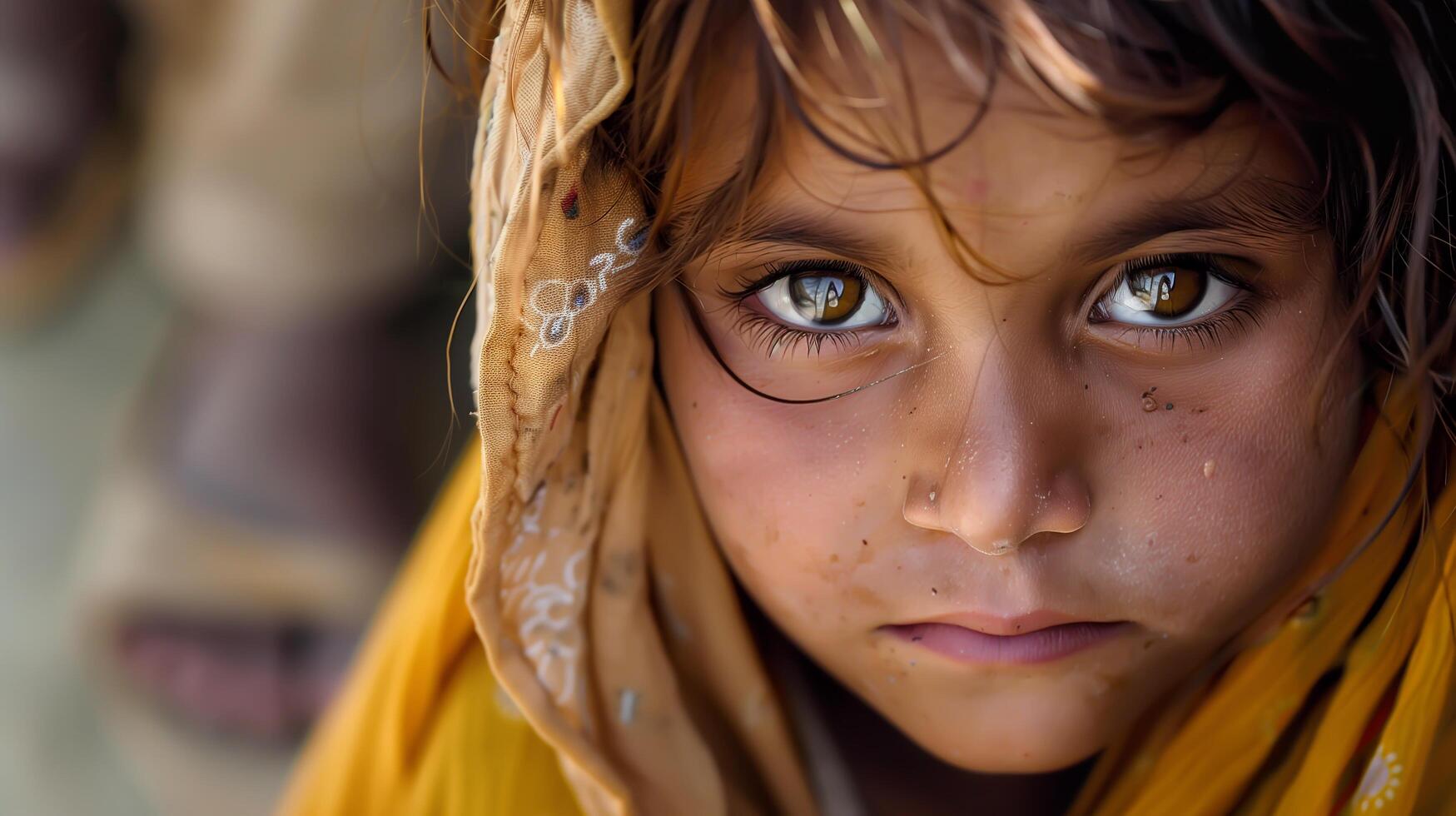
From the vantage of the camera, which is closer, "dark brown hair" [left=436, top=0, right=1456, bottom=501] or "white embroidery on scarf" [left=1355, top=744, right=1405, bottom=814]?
"dark brown hair" [left=436, top=0, right=1456, bottom=501]

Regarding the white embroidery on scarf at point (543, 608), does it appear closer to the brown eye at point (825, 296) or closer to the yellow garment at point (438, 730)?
the yellow garment at point (438, 730)

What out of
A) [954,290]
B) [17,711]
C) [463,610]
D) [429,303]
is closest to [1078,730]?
[954,290]

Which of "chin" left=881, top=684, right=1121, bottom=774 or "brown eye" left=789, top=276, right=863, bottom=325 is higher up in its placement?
"brown eye" left=789, top=276, right=863, bottom=325

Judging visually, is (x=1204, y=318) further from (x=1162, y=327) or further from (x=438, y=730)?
(x=438, y=730)

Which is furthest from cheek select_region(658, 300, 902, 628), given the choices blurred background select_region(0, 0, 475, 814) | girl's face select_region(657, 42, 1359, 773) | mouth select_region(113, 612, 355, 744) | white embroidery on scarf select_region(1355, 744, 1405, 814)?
mouth select_region(113, 612, 355, 744)

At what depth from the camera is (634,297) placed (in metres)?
0.67

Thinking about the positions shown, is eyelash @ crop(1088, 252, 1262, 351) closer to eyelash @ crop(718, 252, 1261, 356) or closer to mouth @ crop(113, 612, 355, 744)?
eyelash @ crop(718, 252, 1261, 356)

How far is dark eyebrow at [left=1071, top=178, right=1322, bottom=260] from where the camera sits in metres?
0.57

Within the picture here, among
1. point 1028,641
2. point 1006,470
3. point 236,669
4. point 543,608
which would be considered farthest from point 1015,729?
point 236,669

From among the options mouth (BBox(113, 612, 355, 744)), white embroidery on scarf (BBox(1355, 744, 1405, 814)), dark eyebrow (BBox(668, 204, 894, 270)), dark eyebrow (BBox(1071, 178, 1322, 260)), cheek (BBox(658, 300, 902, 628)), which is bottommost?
mouth (BBox(113, 612, 355, 744))

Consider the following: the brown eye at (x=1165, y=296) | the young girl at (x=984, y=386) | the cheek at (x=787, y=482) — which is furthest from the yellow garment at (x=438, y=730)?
the brown eye at (x=1165, y=296)

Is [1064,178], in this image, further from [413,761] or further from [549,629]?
[413,761]

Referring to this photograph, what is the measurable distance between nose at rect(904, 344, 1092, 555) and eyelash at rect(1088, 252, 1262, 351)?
0.21 ft

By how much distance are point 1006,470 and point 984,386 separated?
1.6 inches
